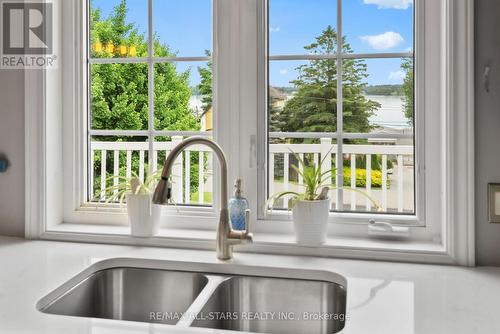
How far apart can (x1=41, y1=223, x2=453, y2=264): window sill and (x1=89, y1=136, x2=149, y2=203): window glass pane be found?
0.50 feet

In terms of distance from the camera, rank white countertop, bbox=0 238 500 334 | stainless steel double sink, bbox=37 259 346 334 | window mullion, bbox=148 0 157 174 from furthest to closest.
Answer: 1. window mullion, bbox=148 0 157 174
2. stainless steel double sink, bbox=37 259 346 334
3. white countertop, bbox=0 238 500 334

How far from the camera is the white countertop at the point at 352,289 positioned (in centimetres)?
99

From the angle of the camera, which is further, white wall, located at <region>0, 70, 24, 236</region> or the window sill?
white wall, located at <region>0, 70, 24, 236</region>

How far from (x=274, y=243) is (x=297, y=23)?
0.77m

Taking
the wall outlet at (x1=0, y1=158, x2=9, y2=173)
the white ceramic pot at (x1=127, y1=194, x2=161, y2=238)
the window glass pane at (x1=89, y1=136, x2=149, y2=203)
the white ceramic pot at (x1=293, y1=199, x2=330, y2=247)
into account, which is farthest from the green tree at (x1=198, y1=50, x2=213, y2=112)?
the wall outlet at (x1=0, y1=158, x2=9, y2=173)

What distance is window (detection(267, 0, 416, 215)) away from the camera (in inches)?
62.8

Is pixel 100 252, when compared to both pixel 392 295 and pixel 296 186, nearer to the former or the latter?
pixel 296 186

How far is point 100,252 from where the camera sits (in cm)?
154

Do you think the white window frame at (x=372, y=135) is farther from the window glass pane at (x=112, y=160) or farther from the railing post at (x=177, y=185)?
the window glass pane at (x=112, y=160)

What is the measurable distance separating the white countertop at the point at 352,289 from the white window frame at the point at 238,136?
54 mm

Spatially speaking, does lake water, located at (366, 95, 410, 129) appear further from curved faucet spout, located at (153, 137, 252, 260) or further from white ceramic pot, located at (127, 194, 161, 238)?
white ceramic pot, located at (127, 194, 161, 238)

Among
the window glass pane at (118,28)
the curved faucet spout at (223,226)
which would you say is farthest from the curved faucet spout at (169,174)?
the window glass pane at (118,28)

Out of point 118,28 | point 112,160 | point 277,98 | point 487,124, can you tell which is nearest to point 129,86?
point 118,28

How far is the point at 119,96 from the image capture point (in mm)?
1795
